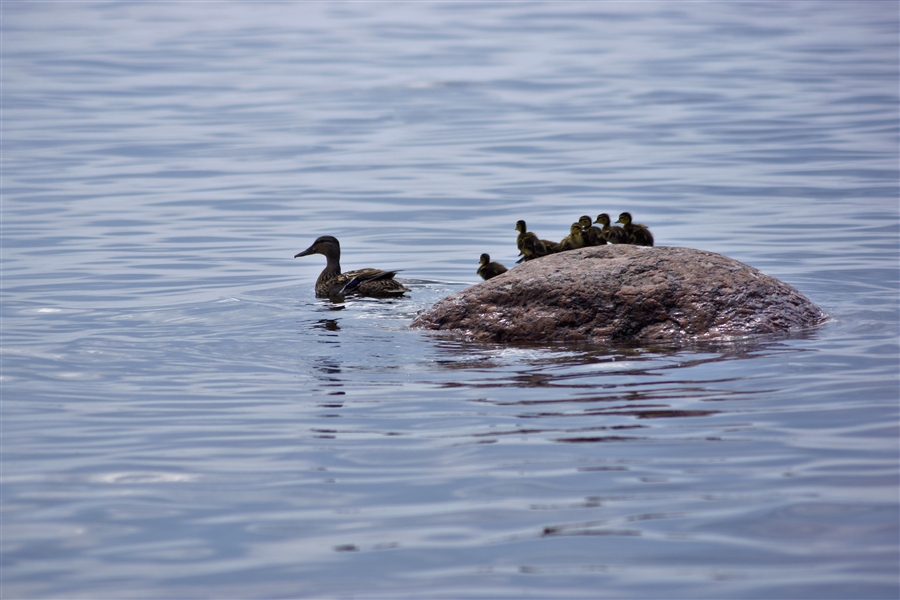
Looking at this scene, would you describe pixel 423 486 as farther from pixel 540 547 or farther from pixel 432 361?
pixel 432 361

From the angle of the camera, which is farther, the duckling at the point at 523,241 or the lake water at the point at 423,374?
the duckling at the point at 523,241

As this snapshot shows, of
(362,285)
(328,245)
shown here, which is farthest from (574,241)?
(328,245)

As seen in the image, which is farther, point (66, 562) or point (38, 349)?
point (38, 349)

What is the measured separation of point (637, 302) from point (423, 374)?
6.67ft

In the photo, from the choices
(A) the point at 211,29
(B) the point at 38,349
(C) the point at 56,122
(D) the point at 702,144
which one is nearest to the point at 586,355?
(B) the point at 38,349

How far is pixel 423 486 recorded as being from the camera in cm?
648

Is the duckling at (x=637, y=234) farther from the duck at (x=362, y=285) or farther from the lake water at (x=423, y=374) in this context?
the duck at (x=362, y=285)

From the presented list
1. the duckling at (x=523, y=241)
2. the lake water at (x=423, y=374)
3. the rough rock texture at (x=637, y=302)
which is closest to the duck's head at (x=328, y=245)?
the lake water at (x=423, y=374)

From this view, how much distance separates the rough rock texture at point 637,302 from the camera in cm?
981

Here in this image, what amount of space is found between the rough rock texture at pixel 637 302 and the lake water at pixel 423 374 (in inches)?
14.3

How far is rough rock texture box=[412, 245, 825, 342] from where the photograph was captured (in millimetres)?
9812

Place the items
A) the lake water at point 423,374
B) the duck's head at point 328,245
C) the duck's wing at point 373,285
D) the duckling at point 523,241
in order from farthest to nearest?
the duck's head at point 328,245 → the duck's wing at point 373,285 → the duckling at point 523,241 → the lake water at point 423,374

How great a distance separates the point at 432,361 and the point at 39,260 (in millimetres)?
7656

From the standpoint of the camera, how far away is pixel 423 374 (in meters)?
8.85
